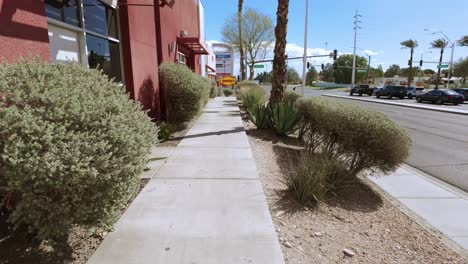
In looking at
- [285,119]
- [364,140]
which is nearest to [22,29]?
[364,140]

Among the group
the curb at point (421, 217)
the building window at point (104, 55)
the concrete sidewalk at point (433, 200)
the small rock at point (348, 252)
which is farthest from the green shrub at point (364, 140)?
the building window at point (104, 55)

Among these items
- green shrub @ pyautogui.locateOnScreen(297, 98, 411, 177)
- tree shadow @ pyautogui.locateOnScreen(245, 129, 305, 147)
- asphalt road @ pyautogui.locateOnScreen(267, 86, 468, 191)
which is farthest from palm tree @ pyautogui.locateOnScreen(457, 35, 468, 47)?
green shrub @ pyautogui.locateOnScreen(297, 98, 411, 177)

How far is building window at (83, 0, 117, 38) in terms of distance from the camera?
6.18m

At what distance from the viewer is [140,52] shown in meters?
8.23

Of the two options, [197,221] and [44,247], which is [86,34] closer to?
[44,247]

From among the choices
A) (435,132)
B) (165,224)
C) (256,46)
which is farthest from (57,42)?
(256,46)

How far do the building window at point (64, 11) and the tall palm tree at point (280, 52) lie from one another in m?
6.29

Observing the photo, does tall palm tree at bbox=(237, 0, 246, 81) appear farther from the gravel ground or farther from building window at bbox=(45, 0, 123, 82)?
the gravel ground

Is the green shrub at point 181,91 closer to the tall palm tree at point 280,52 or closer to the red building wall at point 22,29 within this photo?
the tall palm tree at point 280,52

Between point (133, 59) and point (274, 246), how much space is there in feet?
20.6

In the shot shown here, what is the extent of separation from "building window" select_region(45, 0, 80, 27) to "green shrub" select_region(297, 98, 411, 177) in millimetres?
5179

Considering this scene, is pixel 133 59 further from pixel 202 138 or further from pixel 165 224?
pixel 165 224

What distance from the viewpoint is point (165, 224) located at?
3.36 meters

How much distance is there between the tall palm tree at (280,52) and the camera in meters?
9.88
